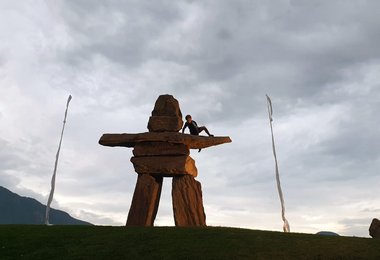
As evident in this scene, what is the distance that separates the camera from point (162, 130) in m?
25.0

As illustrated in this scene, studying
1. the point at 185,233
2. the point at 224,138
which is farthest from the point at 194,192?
the point at 185,233

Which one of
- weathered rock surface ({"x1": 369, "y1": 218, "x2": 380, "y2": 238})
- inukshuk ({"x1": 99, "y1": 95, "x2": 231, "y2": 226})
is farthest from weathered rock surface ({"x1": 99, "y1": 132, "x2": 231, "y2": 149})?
weathered rock surface ({"x1": 369, "y1": 218, "x2": 380, "y2": 238})

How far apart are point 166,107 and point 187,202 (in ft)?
18.5

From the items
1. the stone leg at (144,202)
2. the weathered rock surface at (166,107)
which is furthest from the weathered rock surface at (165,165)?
the weathered rock surface at (166,107)

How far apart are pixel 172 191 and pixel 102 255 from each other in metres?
8.39

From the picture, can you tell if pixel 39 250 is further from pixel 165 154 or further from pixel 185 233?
pixel 165 154

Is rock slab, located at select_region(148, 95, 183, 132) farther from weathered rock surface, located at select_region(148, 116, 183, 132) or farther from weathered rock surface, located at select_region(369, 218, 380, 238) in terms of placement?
weathered rock surface, located at select_region(369, 218, 380, 238)

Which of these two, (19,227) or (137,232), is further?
(19,227)

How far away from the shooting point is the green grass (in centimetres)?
1617

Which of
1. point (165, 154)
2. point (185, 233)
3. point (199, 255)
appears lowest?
point (199, 255)

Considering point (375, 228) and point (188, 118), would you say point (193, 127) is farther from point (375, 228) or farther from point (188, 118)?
point (375, 228)

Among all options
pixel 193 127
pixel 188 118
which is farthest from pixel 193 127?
pixel 188 118

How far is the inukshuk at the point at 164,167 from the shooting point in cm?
2392

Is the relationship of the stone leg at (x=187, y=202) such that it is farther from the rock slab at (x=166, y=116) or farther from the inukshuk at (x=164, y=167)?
the rock slab at (x=166, y=116)
